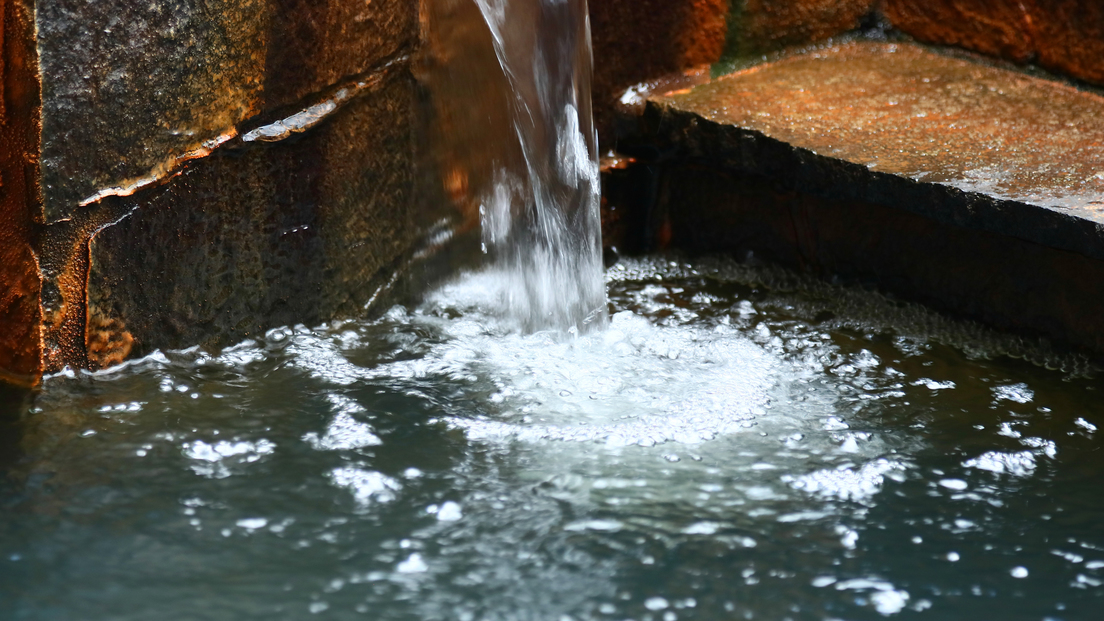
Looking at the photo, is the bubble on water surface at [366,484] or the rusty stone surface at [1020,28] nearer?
the bubble on water surface at [366,484]

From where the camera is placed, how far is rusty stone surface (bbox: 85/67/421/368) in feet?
6.25

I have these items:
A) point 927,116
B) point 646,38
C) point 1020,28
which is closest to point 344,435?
point 646,38

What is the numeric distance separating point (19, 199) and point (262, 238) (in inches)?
18.6

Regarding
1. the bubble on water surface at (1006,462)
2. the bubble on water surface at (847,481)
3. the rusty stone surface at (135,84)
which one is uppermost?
the rusty stone surface at (135,84)

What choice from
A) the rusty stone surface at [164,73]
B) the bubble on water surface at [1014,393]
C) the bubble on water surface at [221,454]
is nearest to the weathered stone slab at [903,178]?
the bubble on water surface at [1014,393]

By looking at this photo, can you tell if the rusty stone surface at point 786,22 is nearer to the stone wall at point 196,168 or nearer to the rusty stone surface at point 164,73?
the stone wall at point 196,168

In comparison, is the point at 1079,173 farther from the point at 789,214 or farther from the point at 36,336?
the point at 36,336

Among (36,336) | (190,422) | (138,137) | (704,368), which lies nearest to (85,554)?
(190,422)

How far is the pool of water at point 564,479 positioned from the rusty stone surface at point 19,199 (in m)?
0.11

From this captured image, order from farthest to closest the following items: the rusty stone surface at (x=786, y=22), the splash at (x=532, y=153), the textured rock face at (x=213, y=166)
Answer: the rusty stone surface at (x=786, y=22) < the splash at (x=532, y=153) < the textured rock face at (x=213, y=166)

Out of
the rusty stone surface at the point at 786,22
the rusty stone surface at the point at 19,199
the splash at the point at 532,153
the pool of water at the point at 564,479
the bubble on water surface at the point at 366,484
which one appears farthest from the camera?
the rusty stone surface at the point at 786,22

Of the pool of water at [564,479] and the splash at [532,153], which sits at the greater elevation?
the splash at [532,153]

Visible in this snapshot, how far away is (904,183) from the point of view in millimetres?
2189

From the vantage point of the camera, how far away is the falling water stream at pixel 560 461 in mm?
1356
